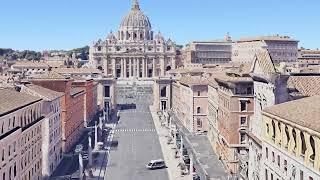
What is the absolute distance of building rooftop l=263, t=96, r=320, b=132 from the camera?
36181 millimetres

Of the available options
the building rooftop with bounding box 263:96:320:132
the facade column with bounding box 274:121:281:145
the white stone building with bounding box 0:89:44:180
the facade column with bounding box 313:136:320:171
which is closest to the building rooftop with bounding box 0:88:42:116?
the white stone building with bounding box 0:89:44:180

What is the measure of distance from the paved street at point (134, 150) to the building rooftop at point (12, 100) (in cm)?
1647

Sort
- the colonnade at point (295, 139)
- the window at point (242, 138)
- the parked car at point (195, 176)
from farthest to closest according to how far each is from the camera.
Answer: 1. the window at point (242, 138)
2. the parked car at point (195, 176)
3. the colonnade at point (295, 139)

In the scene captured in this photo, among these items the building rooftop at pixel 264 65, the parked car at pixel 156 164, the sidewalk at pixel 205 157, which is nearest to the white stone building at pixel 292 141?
the building rooftop at pixel 264 65

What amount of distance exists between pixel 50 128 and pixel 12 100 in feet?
60.6

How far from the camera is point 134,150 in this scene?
323ft

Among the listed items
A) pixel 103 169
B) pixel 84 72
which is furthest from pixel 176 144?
pixel 84 72

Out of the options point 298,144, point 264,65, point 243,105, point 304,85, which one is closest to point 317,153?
point 298,144

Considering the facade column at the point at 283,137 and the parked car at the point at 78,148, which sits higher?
the facade column at the point at 283,137

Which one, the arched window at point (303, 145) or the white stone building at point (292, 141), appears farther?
the arched window at point (303, 145)

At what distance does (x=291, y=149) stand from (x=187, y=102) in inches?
3465

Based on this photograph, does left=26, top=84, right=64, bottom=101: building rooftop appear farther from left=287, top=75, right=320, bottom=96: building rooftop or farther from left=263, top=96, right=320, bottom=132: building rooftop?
left=263, top=96, right=320, bottom=132: building rooftop

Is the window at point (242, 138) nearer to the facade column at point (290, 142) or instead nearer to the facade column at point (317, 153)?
the facade column at point (290, 142)

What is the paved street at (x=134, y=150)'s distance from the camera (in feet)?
255
